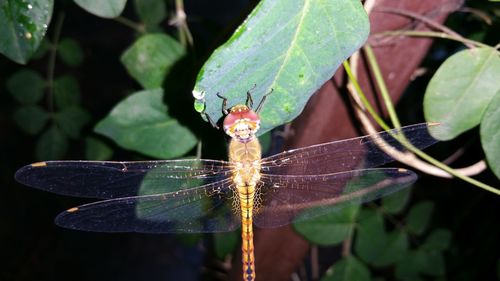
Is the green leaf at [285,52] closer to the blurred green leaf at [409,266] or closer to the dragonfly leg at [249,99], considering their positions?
the dragonfly leg at [249,99]

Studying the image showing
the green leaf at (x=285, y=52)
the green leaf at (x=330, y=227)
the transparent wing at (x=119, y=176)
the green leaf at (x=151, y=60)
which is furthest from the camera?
the green leaf at (x=330, y=227)

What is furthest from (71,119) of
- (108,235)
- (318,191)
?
(108,235)

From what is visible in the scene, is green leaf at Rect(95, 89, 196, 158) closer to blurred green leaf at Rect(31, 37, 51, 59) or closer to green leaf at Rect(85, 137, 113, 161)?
green leaf at Rect(85, 137, 113, 161)

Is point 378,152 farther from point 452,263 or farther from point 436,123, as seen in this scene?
point 452,263

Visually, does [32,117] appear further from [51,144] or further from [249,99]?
[249,99]

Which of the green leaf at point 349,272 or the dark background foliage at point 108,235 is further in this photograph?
the dark background foliage at point 108,235

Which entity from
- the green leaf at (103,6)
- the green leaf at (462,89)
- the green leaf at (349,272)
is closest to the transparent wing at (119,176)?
the green leaf at (103,6)

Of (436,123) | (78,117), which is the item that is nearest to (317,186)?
(436,123)

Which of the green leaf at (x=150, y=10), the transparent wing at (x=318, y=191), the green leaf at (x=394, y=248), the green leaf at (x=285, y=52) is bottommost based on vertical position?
the green leaf at (x=394, y=248)
